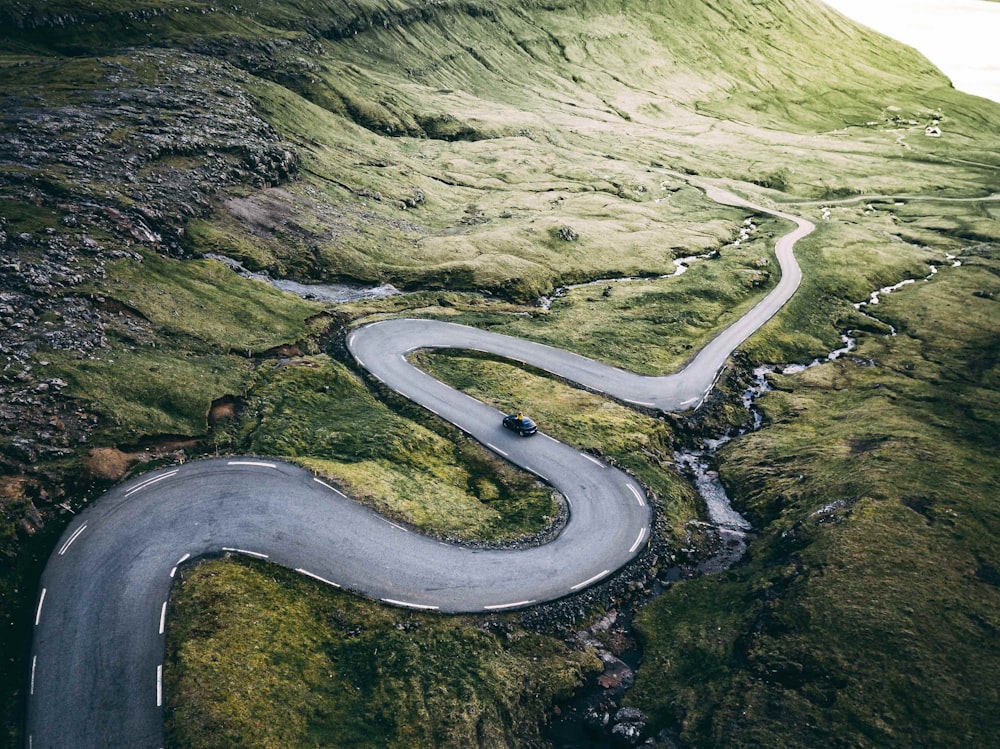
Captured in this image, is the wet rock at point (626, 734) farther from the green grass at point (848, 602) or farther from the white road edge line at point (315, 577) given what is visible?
the white road edge line at point (315, 577)

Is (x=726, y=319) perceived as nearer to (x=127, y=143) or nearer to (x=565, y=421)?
(x=565, y=421)

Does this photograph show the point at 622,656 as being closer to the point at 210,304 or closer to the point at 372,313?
the point at 372,313

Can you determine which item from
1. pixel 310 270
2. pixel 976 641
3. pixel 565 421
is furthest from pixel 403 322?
pixel 976 641

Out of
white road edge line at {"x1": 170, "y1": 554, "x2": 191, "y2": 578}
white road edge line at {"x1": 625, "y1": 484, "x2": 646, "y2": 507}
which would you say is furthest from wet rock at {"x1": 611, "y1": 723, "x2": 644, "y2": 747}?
white road edge line at {"x1": 170, "y1": 554, "x2": 191, "y2": 578}

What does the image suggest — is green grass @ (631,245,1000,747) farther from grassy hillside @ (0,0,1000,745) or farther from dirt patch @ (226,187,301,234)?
dirt patch @ (226,187,301,234)

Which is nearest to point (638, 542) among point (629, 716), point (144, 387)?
point (629, 716)

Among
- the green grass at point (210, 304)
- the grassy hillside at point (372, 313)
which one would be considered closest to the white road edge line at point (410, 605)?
the grassy hillside at point (372, 313)
